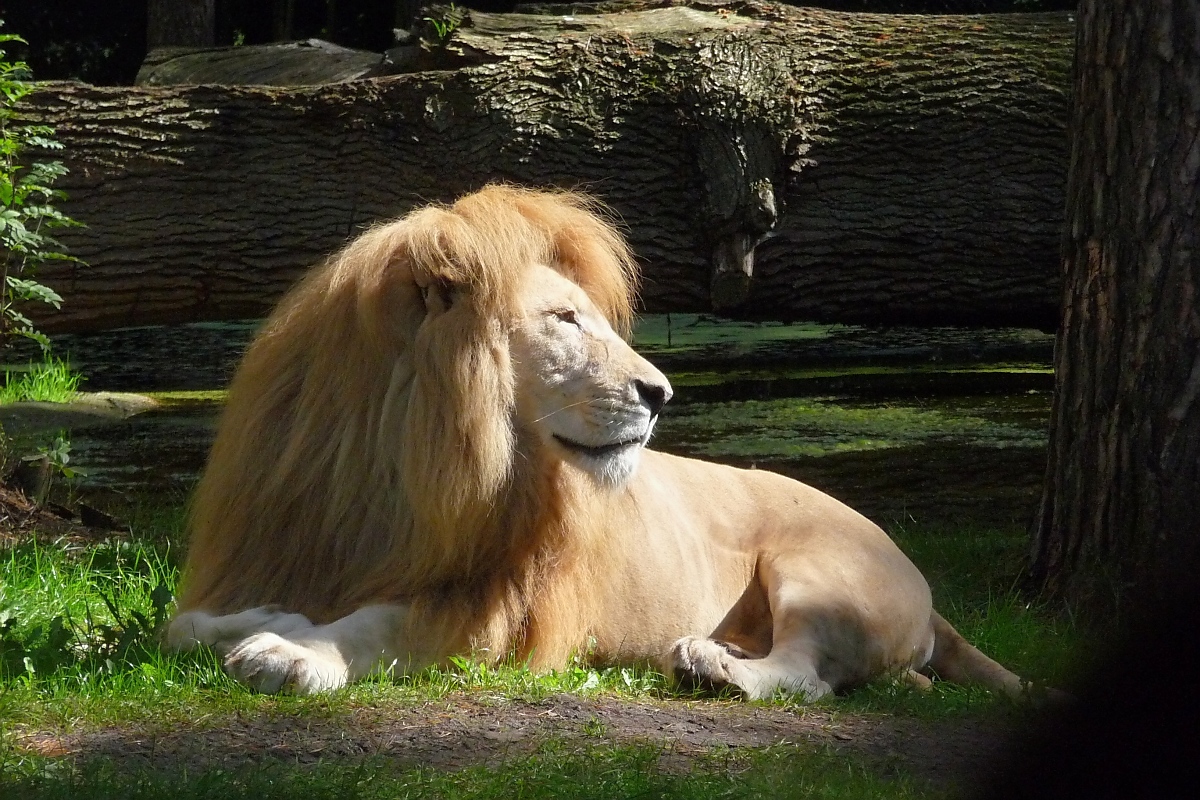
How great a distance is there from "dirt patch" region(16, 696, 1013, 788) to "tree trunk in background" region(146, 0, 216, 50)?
1030 cm

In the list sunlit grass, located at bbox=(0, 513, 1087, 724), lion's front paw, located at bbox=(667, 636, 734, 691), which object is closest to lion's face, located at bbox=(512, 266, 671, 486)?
lion's front paw, located at bbox=(667, 636, 734, 691)

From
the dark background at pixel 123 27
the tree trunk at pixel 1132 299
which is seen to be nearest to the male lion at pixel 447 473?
the tree trunk at pixel 1132 299

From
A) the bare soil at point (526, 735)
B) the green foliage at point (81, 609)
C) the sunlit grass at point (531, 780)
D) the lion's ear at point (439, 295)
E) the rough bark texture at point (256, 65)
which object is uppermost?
the rough bark texture at point (256, 65)

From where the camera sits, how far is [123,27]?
47.5 feet

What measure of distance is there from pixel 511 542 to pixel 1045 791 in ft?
8.31

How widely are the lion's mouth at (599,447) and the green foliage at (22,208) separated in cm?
316

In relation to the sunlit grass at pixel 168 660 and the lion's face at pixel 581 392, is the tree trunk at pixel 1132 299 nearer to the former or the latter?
the sunlit grass at pixel 168 660

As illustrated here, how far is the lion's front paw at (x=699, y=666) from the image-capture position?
3.52 metres

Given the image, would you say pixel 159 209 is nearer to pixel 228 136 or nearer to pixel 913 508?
pixel 228 136

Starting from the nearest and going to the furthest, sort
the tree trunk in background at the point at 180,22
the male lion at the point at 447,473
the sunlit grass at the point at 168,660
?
1. the sunlit grass at the point at 168,660
2. the male lion at the point at 447,473
3. the tree trunk in background at the point at 180,22

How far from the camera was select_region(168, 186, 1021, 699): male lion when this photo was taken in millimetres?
3447

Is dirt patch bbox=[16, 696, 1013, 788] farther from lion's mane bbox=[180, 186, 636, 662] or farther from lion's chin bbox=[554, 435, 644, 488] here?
lion's chin bbox=[554, 435, 644, 488]

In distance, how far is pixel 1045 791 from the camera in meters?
1.11

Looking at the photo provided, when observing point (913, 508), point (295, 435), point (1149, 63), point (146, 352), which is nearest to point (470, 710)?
point (295, 435)
